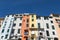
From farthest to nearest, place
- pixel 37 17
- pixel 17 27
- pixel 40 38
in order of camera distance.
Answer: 1. pixel 37 17
2. pixel 17 27
3. pixel 40 38

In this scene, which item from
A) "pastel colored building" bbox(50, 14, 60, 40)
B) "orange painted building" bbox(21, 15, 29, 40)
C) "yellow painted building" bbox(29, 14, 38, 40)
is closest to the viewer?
"yellow painted building" bbox(29, 14, 38, 40)

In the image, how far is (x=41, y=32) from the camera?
58625 mm

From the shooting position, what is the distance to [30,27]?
60.9 metres

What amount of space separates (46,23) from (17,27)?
14.0 metres

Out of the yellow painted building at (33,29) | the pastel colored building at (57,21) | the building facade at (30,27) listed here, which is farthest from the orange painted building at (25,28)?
the pastel colored building at (57,21)

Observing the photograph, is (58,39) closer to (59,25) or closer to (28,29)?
(59,25)

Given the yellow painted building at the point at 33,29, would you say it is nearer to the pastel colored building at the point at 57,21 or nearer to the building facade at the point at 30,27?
the building facade at the point at 30,27

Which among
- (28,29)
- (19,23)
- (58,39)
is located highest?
(19,23)

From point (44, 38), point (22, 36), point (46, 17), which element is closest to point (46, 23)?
point (46, 17)

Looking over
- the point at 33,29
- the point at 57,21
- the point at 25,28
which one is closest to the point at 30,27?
the point at 33,29

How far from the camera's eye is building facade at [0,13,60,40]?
57847 mm

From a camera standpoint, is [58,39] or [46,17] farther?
[46,17]

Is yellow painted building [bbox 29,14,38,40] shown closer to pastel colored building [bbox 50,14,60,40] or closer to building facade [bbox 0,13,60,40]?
building facade [bbox 0,13,60,40]

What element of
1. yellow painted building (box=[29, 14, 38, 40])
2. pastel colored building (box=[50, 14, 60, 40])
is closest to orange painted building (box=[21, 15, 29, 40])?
yellow painted building (box=[29, 14, 38, 40])
